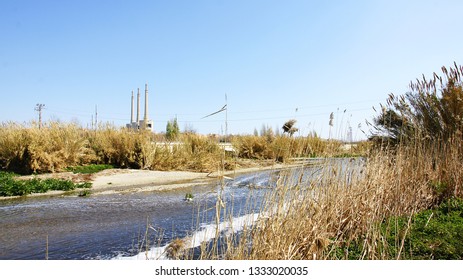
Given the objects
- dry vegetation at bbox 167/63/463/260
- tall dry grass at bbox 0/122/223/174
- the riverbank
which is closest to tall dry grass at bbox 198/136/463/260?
dry vegetation at bbox 167/63/463/260

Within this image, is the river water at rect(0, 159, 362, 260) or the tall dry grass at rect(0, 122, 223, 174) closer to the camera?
the river water at rect(0, 159, 362, 260)

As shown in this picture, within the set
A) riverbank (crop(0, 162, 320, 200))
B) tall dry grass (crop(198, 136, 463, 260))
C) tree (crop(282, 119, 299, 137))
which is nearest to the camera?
tall dry grass (crop(198, 136, 463, 260))

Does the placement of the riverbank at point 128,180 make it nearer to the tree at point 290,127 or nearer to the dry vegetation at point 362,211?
the dry vegetation at point 362,211

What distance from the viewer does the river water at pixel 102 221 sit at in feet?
13.8

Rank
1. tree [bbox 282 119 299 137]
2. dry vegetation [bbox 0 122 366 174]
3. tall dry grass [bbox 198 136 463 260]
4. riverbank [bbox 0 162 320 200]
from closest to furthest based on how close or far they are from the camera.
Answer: tall dry grass [bbox 198 136 463 260] < tree [bbox 282 119 299 137] < riverbank [bbox 0 162 320 200] < dry vegetation [bbox 0 122 366 174]

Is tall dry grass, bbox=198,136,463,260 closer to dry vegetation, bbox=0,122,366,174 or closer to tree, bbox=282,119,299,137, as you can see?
tree, bbox=282,119,299,137

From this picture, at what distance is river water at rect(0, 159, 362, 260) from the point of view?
421 cm

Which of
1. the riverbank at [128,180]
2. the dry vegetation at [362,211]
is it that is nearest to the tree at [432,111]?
the dry vegetation at [362,211]

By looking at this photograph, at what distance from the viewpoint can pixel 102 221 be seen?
5844mm

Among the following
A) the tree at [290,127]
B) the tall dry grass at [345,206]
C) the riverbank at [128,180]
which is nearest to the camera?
the tall dry grass at [345,206]

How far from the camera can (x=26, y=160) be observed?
35.8 ft
